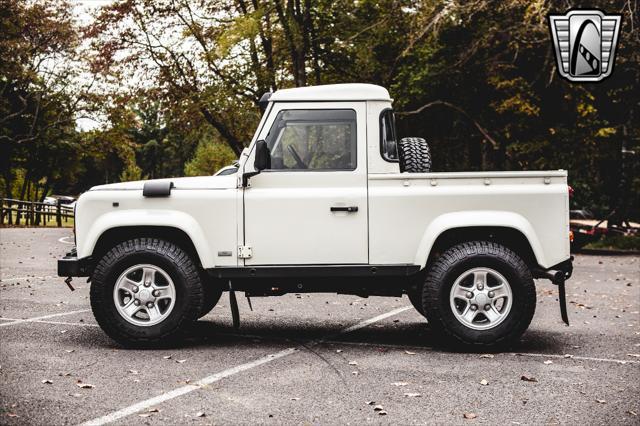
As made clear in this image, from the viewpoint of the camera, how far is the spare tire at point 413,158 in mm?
7812

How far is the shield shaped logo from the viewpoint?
16250 millimetres

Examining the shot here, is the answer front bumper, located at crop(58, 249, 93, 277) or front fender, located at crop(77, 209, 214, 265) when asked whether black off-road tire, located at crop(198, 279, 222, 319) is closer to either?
front fender, located at crop(77, 209, 214, 265)

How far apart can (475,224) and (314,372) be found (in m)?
2.04

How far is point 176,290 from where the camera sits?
737 centimetres

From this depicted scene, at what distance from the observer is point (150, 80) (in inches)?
1015

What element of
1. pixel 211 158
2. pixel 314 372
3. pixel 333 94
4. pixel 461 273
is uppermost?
pixel 211 158

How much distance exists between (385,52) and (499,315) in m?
21.2

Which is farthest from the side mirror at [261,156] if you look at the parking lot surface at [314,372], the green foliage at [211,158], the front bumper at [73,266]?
the green foliage at [211,158]

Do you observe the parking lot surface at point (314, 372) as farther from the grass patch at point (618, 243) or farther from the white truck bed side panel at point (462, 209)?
the grass patch at point (618, 243)

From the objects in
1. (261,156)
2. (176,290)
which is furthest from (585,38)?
(176,290)

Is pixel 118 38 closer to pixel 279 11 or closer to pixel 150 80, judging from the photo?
pixel 150 80

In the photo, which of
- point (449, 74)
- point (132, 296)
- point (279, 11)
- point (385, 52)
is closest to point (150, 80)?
point (279, 11)

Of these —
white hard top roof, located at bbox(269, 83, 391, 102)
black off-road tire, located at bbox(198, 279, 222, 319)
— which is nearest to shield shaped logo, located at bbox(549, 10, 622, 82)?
white hard top roof, located at bbox(269, 83, 391, 102)

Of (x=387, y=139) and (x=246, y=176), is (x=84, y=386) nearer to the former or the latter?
(x=246, y=176)
